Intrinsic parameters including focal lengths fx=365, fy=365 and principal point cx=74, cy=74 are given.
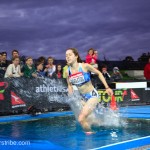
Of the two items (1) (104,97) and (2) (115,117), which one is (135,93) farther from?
(2) (115,117)

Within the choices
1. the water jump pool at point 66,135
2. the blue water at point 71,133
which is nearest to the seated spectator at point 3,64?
the water jump pool at point 66,135

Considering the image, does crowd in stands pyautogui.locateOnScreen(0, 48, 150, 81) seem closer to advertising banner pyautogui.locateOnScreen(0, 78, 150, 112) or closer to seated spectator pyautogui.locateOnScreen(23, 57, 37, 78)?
seated spectator pyautogui.locateOnScreen(23, 57, 37, 78)

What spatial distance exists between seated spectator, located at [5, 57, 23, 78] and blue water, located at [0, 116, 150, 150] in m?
2.15

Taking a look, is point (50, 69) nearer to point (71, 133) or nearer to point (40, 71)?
point (40, 71)

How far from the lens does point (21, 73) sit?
1268 cm

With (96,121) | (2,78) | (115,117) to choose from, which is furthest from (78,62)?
(2,78)

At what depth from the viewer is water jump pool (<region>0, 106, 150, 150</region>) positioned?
6.18 meters

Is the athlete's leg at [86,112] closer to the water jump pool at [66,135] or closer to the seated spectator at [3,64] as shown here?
the water jump pool at [66,135]

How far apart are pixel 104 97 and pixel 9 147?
9568mm

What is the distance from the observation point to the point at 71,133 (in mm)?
8508

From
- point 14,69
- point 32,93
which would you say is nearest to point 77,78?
point 14,69

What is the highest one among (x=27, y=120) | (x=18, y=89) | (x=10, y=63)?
(x=10, y=63)

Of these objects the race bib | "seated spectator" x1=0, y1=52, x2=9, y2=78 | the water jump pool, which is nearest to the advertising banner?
"seated spectator" x1=0, y1=52, x2=9, y2=78

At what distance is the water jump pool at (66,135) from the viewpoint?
6.18m
